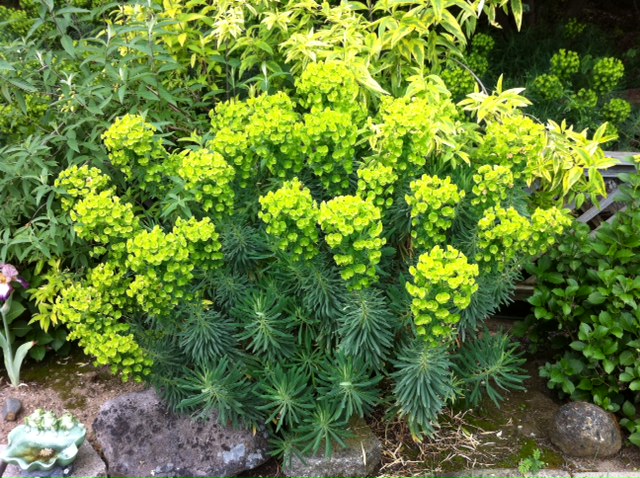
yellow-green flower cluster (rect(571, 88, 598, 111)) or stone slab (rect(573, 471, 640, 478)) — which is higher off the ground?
yellow-green flower cluster (rect(571, 88, 598, 111))

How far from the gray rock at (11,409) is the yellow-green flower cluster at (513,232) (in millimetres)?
2266

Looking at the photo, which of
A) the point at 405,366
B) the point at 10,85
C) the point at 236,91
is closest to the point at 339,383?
the point at 405,366

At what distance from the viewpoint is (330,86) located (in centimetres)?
268

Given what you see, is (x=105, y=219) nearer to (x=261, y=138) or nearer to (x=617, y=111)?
(x=261, y=138)

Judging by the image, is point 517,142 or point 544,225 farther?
point 517,142

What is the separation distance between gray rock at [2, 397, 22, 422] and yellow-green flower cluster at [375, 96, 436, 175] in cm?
210

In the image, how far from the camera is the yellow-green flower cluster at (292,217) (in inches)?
92.2

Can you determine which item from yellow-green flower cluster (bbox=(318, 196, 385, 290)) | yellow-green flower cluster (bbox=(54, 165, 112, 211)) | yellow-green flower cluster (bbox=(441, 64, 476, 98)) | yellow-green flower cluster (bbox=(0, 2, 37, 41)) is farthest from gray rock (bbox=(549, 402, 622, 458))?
yellow-green flower cluster (bbox=(0, 2, 37, 41))

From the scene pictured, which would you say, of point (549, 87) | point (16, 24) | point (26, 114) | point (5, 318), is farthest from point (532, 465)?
point (16, 24)

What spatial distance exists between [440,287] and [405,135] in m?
0.61

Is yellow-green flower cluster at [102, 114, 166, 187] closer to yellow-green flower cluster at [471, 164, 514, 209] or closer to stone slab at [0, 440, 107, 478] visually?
stone slab at [0, 440, 107, 478]

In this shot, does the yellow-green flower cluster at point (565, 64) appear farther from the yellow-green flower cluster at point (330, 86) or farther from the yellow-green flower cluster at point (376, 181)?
the yellow-green flower cluster at point (376, 181)

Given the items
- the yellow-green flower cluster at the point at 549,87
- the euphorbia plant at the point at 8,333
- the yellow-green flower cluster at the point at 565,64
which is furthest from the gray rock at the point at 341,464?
the yellow-green flower cluster at the point at 565,64

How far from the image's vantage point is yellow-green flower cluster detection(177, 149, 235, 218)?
2.52m
